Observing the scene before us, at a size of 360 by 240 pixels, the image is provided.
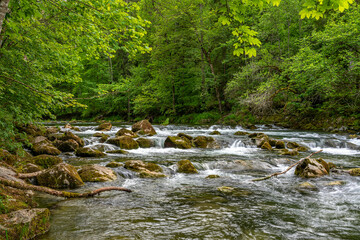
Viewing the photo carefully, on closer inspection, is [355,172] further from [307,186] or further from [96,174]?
[96,174]

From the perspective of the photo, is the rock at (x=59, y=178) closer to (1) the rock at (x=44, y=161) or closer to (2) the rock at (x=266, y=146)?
(1) the rock at (x=44, y=161)

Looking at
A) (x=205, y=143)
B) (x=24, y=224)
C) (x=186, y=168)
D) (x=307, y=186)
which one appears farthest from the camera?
(x=205, y=143)

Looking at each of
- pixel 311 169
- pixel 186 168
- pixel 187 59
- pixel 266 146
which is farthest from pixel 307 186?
pixel 187 59

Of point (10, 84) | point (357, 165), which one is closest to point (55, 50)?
point (10, 84)

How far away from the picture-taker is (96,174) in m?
6.42

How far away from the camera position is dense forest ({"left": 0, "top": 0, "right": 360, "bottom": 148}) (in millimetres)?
4160

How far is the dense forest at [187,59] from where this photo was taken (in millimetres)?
4160

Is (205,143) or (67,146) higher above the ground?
(67,146)

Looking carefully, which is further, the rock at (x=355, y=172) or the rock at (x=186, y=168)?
the rock at (x=186, y=168)

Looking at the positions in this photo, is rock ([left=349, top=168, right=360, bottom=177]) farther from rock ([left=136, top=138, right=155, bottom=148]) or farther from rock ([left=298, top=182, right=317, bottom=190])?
rock ([left=136, top=138, right=155, bottom=148])

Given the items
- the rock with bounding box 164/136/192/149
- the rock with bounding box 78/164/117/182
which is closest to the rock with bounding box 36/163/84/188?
the rock with bounding box 78/164/117/182

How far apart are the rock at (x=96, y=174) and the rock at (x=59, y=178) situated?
0.35m

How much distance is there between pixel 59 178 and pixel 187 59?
22744 mm

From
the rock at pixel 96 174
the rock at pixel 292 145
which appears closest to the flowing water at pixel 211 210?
the rock at pixel 96 174
